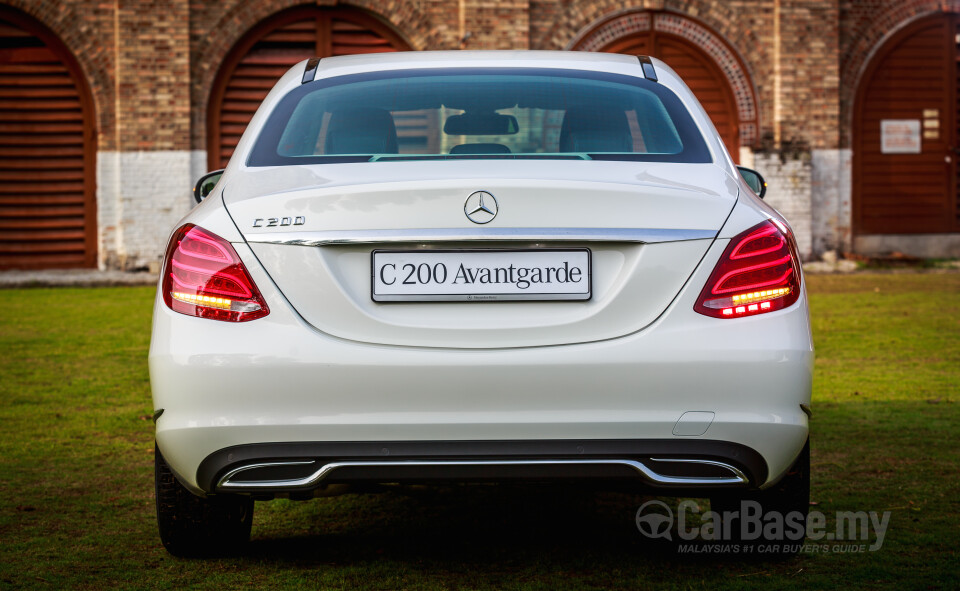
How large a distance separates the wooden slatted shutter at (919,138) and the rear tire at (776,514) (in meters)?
17.8

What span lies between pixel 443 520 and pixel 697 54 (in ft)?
53.3

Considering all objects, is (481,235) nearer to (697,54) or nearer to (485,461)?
(485,461)

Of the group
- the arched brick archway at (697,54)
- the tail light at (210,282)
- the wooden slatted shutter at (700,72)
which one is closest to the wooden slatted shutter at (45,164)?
the arched brick archway at (697,54)

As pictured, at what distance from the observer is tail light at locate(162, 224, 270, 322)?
111 inches

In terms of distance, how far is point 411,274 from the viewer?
278cm

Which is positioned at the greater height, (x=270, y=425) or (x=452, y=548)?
(x=270, y=425)

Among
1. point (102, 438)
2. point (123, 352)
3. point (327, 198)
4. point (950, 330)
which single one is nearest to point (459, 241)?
point (327, 198)

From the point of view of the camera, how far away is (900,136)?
20203mm

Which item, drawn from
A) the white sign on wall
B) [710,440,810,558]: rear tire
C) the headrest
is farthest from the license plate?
the white sign on wall

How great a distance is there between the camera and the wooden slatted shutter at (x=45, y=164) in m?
17.7

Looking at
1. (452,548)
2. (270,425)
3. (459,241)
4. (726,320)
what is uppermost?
(459,241)

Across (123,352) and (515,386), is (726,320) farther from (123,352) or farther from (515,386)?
(123,352)

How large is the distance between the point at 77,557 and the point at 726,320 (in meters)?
2.18

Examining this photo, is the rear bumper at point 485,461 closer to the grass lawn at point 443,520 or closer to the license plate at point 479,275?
the license plate at point 479,275
